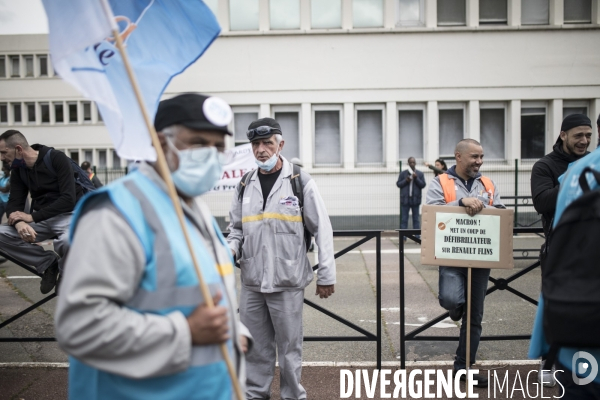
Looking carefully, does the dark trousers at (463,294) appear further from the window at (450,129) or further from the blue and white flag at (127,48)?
the window at (450,129)

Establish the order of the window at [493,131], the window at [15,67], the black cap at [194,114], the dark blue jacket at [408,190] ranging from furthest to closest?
1. the window at [15,67]
2. the window at [493,131]
3. the dark blue jacket at [408,190]
4. the black cap at [194,114]

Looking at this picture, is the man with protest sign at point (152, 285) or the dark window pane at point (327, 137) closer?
the man with protest sign at point (152, 285)

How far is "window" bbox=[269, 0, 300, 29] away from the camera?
712 inches

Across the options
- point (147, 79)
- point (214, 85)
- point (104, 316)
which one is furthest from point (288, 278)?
point (214, 85)

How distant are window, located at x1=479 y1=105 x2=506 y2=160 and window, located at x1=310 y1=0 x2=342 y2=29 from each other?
6.08 m

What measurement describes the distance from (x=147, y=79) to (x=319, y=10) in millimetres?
17008

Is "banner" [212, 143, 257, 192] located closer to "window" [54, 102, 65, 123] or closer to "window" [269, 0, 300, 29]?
"window" [269, 0, 300, 29]

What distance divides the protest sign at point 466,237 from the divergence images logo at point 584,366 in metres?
2.20

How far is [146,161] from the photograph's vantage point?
196 centimetres

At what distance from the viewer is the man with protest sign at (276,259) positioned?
410 centimetres

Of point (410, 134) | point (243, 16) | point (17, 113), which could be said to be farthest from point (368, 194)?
point (17, 113)

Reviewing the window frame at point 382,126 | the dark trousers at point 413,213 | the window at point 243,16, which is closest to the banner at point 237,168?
the dark trousers at point 413,213

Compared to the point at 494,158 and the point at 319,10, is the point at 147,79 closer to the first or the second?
the point at 319,10

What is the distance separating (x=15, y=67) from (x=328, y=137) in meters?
33.2
